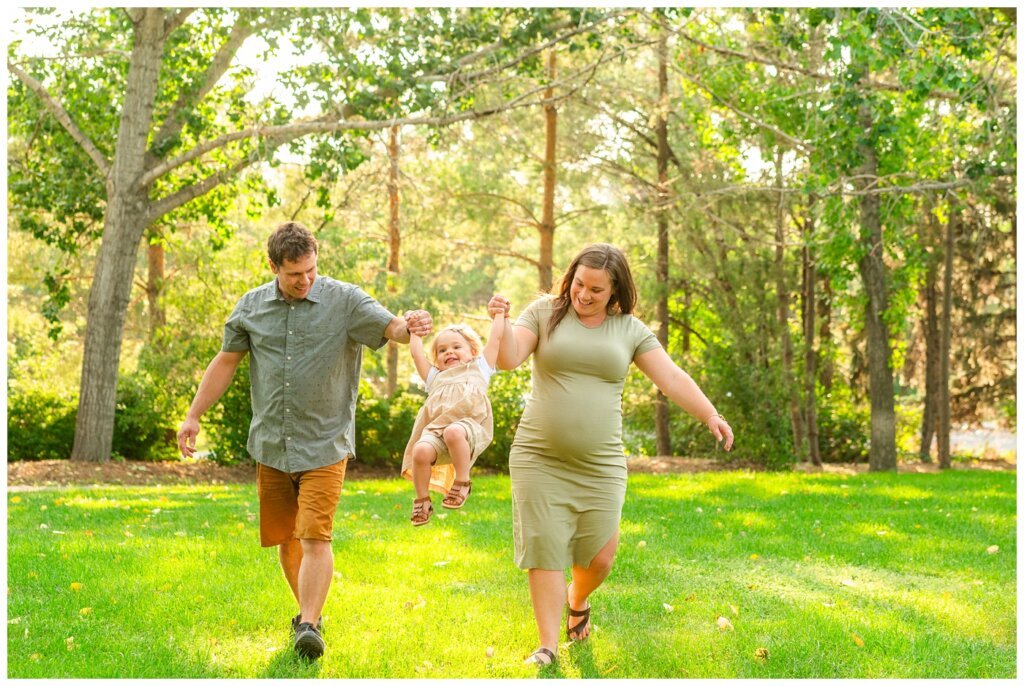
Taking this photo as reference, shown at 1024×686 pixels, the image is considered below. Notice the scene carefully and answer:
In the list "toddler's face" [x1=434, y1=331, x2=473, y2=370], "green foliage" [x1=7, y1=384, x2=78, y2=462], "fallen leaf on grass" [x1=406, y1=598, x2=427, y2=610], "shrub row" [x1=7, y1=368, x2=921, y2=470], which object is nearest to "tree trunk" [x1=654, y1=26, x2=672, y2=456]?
"shrub row" [x1=7, y1=368, x2=921, y2=470]

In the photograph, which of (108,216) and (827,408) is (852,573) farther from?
(827,408)

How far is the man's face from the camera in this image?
519cm

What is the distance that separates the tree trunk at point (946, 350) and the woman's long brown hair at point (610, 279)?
14724mm

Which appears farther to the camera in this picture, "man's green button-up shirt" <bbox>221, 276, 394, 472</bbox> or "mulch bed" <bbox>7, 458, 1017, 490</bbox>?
"mulch bed" <bbox>7, 458, 1017, 490</bbox>

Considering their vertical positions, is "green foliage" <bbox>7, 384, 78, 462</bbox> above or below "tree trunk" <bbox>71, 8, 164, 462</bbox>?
below

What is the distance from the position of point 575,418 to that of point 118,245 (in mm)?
11780

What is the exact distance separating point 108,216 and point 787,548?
11.2 metres

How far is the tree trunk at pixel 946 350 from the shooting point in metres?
19.0

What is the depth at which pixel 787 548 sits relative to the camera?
8.45 m

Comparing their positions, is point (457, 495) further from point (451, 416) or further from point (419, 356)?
point (419, 356)

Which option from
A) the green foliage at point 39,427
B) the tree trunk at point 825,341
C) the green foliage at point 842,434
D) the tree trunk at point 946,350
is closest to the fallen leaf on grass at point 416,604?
the green foliage at point 39,427

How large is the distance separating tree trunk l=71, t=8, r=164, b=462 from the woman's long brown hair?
1151 cm

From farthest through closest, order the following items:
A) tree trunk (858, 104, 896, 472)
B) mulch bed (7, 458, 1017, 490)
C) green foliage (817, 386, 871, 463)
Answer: green foliage (817, 386, 871, 463), tree trunk (858, 104, 896, 472), mulch bed (7, 458, 1017, 490)

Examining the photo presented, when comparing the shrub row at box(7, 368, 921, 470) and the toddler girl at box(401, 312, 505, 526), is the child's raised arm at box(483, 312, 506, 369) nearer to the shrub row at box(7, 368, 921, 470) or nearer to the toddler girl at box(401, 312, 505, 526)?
the toddler girl at box(401, 312, 505, 526)
